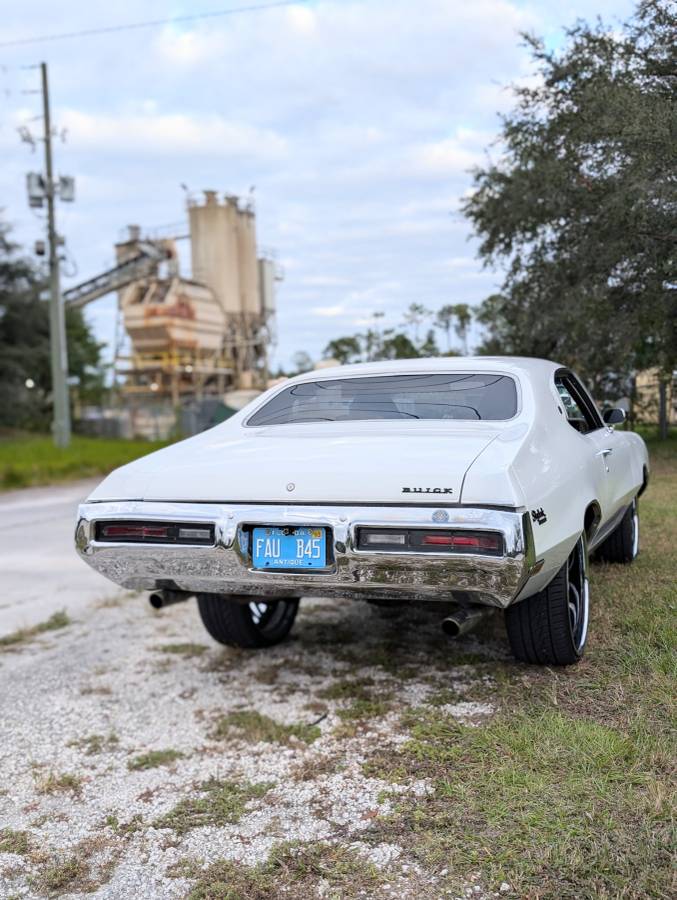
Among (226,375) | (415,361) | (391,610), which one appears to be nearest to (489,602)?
(415,361)

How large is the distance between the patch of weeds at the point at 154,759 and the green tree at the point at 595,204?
6547 mm

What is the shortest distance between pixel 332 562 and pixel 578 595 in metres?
1.35

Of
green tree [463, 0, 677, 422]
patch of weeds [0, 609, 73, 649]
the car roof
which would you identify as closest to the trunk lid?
the car roof

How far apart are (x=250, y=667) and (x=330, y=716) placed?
891 mm

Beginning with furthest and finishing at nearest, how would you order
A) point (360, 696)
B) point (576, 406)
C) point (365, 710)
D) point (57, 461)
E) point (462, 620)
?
1. point (57, 461)
2. point (576, 406)
3. point (360, 696)
4. point (365, 710)
5. point (462, 620)

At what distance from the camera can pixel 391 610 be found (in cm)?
547

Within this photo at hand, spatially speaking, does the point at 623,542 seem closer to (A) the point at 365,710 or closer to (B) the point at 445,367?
(B) the point at 445,367

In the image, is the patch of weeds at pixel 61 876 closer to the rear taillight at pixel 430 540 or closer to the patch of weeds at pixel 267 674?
the rear taillight at pixel 430 540

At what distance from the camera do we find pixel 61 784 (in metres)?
3.15

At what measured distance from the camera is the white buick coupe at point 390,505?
314 cm

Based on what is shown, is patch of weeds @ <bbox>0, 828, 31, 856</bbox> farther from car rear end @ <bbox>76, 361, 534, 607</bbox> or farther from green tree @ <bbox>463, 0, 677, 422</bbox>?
green tree @ <bbox>463, 0, 677, 422</bbox>

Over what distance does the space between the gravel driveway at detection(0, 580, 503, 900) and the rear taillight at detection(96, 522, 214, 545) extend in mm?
820

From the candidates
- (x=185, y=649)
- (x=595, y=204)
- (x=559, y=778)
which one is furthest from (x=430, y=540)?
(x=595, y=204)

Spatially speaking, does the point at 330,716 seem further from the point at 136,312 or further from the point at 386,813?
the point at 136,312
